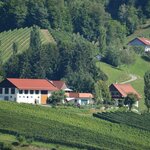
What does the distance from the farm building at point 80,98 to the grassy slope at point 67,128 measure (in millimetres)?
14206

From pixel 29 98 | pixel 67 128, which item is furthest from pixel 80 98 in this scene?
pixel 67 128

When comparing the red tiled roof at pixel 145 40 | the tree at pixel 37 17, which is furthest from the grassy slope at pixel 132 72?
the tree at pixel 37 17

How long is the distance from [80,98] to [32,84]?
5779mm

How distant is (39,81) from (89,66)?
1373 centimetres

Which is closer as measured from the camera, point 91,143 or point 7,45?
point 91,143

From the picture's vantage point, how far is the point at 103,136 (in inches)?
4272

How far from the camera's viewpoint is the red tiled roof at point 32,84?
126500 millimetres

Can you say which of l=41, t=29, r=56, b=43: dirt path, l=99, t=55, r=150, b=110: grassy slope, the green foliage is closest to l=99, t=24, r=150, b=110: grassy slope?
l=99, t=55, r=150, b=110: grassy slope

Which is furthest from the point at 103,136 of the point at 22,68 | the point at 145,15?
the point at 145,15

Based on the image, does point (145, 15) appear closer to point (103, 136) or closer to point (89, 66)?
point (89, 66)

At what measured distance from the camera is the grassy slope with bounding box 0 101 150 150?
106 m

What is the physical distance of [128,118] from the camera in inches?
4557

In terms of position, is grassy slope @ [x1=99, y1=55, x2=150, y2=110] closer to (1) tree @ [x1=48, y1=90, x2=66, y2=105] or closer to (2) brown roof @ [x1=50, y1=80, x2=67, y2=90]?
(2) brown roof @ [x1=50, y1=80, x2=67, y2=90]

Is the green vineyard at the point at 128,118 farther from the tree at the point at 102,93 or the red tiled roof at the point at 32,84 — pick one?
the red tiled roof at the point at 32,84
